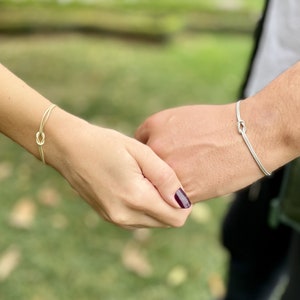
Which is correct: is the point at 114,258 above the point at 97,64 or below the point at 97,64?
above

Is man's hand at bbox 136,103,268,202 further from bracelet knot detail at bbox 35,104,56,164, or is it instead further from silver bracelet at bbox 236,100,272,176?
bracelet knot detail at bbox 35,104,56,164

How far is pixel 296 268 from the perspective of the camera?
1.38 metres

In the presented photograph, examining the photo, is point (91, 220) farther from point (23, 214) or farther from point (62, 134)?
Result: point (62, 134)

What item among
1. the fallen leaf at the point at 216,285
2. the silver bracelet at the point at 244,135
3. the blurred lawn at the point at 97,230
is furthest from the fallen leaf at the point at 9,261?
the silver bracelet at the point at 244,135

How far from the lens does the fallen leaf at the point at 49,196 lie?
261 centimetres

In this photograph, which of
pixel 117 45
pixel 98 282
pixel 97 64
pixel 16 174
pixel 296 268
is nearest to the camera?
pixel 296 268

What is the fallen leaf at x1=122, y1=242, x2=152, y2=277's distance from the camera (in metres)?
2.26

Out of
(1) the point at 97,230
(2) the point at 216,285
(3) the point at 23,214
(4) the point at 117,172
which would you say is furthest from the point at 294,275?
(3) the point at 23,214

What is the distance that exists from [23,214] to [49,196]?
0.18 meters

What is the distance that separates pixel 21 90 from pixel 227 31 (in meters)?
4.76

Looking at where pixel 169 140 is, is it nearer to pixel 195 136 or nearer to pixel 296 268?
pixel 195 136

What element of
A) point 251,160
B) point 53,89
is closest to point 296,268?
point 251,160

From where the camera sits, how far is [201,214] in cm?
263

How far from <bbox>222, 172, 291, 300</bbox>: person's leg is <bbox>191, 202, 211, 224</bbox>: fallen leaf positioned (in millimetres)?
760
